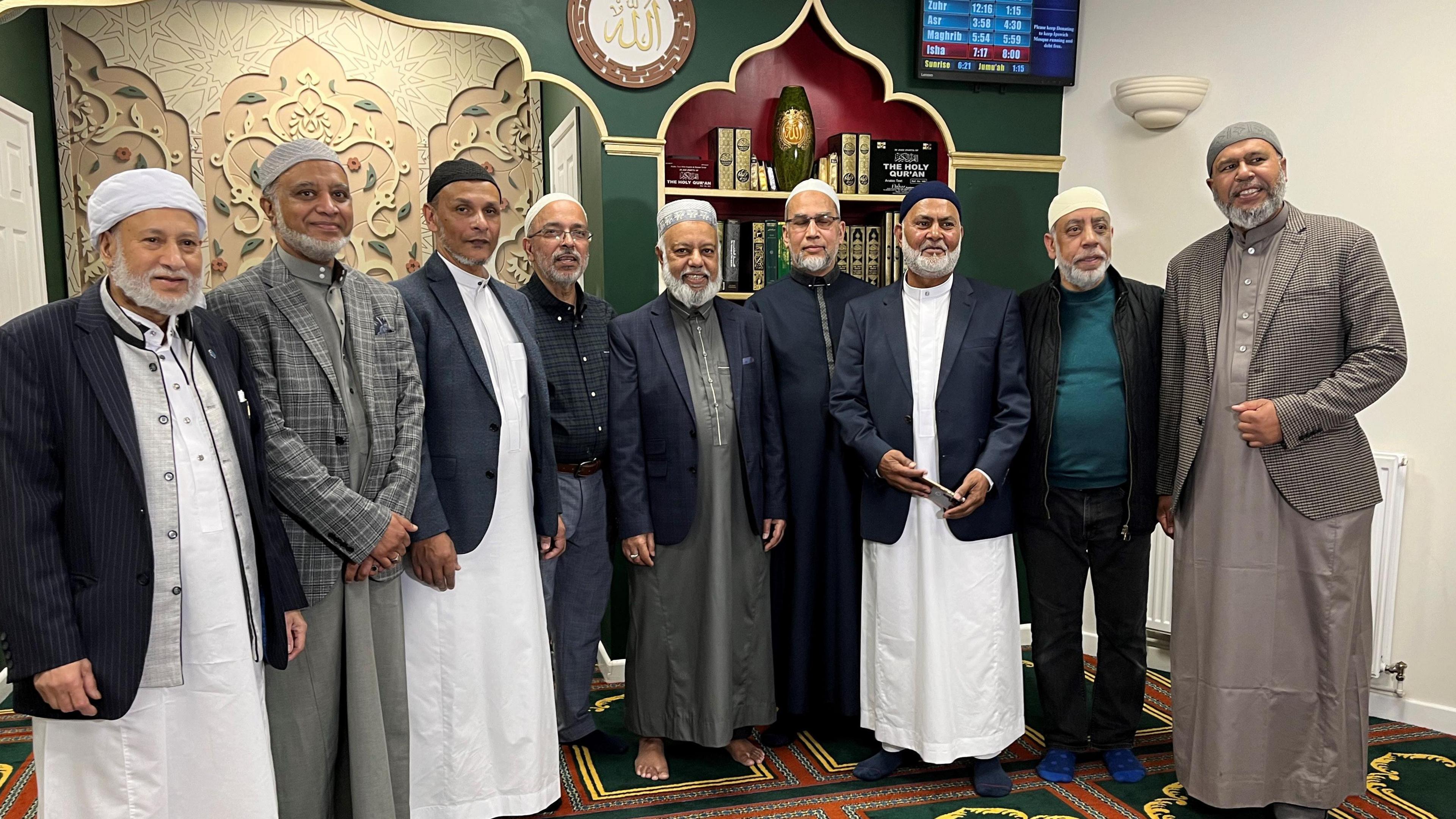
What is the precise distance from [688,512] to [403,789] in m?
1.08

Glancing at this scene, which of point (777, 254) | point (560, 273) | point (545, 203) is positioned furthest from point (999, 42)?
point (560, 273)

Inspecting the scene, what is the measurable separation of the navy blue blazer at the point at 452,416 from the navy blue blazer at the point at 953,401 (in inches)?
42.3

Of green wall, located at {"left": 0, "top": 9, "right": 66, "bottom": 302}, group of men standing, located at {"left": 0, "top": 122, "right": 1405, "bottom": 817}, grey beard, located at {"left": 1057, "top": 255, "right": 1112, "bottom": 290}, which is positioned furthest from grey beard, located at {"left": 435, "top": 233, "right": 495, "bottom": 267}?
green wall, located at {"left": 0, "top": 9, "right": 66, "bottom": 302}

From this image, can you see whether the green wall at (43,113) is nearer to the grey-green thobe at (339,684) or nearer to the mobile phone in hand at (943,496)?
the grey-green thobe at (339,684)

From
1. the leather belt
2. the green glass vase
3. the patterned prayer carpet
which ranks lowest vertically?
the patterned prayer carpet

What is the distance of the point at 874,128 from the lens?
4.37 metres

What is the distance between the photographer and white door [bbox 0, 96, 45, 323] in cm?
414

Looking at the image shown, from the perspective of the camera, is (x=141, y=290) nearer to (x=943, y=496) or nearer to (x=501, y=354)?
(x=501, y=354)

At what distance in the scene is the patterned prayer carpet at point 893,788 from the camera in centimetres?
286

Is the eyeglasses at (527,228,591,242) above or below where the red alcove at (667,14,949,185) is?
below

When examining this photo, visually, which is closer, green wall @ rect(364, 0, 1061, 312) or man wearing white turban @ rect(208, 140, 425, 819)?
man wearing white turban @ rect(208, 140, 425, 819)

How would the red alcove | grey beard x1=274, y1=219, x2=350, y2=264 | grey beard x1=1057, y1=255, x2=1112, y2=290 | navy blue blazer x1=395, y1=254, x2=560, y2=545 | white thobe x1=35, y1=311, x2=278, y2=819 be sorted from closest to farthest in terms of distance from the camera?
white thobe x1=35, y1=311, x2=278, y2=819 → grey beard x1=274, y1=219, x2=350, y2=264 → navy blue blazer x1=395, y1=254, x2=560, y2=545 → grey beard x1=1057, y1=255, x2=1112, y2=290 → the red alcove

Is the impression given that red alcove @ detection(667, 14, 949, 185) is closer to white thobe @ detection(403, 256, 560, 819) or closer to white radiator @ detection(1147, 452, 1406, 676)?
white thobe @ detection(403, 256, 560, 819)

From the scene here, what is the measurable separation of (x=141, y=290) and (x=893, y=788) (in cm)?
242
